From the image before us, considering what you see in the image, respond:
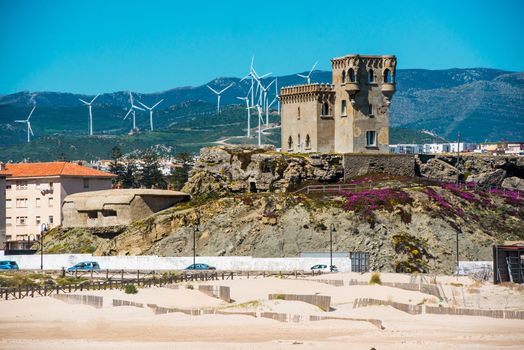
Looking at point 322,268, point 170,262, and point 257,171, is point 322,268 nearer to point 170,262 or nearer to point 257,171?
point 170,262

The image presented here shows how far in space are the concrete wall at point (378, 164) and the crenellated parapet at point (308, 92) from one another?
7.08 metres

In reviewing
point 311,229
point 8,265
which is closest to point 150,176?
point 8,265

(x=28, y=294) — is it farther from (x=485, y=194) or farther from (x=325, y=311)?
(x=485, y=194)

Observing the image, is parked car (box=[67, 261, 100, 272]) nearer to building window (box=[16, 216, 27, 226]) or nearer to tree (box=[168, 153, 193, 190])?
building window (box=[16, 216, 27, 226])

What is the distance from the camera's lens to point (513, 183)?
117250mm

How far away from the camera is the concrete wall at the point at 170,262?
89.6 meters

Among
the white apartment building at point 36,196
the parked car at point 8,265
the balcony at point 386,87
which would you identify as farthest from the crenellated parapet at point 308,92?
the parked car at point 8,265

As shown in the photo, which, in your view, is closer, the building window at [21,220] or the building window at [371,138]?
the building window at [371,138]

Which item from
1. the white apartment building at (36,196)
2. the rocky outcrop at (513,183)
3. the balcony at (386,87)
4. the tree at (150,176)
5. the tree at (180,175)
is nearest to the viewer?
the balcony at (386,87)

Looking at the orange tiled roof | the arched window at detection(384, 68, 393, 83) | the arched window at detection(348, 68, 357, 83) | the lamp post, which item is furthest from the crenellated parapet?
the lamp post

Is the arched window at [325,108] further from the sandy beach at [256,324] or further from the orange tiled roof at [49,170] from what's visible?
the sandy beach at [256,324]

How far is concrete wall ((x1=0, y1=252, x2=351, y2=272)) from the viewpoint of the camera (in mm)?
89625

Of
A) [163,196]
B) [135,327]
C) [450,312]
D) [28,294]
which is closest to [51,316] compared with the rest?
[135,327]

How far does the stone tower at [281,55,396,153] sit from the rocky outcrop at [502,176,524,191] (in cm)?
1497
